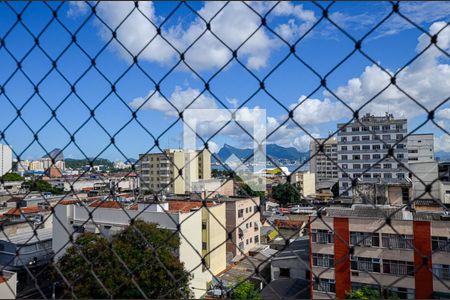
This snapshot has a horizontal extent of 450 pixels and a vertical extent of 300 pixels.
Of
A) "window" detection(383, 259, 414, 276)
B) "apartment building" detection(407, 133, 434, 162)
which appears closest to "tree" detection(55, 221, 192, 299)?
"apartment building" detection(407, 133, 434, 162)

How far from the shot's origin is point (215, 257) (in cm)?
→ 723

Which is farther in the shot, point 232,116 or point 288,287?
point 288,287

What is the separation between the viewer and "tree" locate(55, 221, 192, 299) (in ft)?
2.90

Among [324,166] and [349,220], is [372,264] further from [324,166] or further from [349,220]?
[324,166]

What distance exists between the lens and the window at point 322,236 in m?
6.11

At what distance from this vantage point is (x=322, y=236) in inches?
244

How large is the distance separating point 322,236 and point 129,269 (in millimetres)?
5776

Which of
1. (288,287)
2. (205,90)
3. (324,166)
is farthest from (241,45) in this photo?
(324,166)

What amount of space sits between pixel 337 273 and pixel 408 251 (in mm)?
1155

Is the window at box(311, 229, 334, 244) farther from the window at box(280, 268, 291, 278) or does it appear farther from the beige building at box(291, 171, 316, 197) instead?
the beige building at box(291, 171, 316, 197)

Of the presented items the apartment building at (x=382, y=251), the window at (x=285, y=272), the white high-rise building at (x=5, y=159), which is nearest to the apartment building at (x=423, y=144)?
the apartment building at (x=382, y=251)

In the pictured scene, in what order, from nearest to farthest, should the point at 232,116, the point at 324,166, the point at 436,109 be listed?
the point at 436,109 < the point at 232,116 < the point at 324,166

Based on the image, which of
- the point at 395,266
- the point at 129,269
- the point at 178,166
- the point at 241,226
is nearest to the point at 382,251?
the point at 395,266

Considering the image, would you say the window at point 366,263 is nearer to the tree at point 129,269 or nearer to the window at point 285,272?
the window at point 285,272
